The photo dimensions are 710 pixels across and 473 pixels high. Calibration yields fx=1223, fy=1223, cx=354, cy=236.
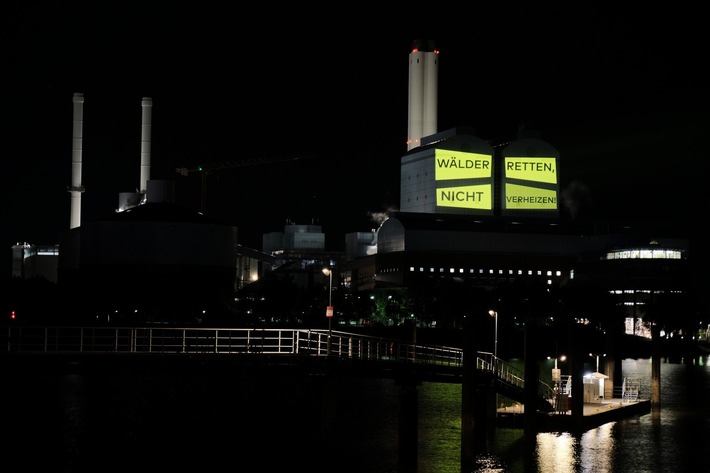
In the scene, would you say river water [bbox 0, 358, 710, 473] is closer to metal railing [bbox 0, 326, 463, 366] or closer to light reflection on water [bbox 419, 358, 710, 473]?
light reflection on water [bbox 419, 358, 710, 473]

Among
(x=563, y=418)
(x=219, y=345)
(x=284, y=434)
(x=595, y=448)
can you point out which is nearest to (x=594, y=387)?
(x=563, y=418)

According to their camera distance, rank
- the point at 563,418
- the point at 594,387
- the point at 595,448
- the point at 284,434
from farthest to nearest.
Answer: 1. the point at 594,387
2. the point at 284,434
3. the point at 563,418
4. the point at 595,448

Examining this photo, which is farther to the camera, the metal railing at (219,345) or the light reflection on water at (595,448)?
the light reflection on water at (595,448)

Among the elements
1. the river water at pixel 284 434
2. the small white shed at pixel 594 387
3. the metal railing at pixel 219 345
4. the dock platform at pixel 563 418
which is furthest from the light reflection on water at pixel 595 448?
the metal railing at pixel 219 345

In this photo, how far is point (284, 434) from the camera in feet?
246

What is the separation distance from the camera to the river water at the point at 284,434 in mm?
63844

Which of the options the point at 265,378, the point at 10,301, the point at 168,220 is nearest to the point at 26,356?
the point at 265,378

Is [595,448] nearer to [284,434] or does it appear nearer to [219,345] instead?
[284,434]

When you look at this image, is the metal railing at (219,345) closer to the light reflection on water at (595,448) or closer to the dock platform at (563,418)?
the dock platform at (563,418)

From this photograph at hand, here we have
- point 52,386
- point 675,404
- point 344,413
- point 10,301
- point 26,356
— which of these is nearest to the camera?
point 26,356

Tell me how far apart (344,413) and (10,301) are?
2952 inches

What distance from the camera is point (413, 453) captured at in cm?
5809

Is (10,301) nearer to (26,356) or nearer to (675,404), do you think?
(675,404)

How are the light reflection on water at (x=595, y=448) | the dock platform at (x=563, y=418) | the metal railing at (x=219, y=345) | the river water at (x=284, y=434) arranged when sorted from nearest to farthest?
the metal railing at (x=219, y=345) → the light reflection on water at (x=595, y=448) → the river water at (x=284, y=434) → the dock platform at (x=563, y=418)
